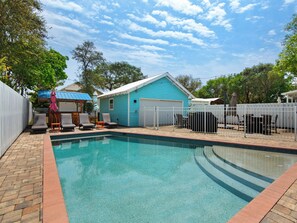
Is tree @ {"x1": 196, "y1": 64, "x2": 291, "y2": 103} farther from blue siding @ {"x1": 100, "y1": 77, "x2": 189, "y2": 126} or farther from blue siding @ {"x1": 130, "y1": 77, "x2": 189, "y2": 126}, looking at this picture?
blue siding @ {"x1": 100, "y1": 77, "x2": 189, "y2": 126}

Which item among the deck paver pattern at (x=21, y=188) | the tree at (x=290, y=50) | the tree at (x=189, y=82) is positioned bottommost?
the deck paver pattern at (x=21, y=188)

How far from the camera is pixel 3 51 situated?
431 inches

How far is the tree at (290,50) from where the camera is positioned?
38.7 ft

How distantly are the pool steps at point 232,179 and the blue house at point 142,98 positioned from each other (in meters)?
9.27

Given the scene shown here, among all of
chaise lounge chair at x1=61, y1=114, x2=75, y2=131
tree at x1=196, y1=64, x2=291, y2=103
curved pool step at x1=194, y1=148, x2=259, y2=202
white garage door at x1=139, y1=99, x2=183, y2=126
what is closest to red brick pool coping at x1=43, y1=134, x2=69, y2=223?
curved pool step at x1=194, y1=148, x2=259, y2=202

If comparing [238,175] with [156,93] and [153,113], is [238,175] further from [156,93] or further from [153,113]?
[156,93]

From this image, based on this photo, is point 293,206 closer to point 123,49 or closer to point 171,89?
point 171,89

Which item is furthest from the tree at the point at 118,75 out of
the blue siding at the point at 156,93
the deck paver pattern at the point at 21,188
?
the deck paver pattern at the point at 21,188

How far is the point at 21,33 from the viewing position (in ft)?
35.3

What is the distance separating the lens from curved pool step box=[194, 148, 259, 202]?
376 cm

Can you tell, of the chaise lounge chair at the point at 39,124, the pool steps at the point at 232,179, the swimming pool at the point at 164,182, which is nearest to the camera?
the swimming pool at the point at 164,182

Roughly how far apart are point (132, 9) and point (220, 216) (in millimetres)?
11983

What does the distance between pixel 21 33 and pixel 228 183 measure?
13.1 m

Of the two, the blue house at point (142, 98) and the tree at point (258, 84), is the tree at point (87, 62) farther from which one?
the tree at point (258, 84)
